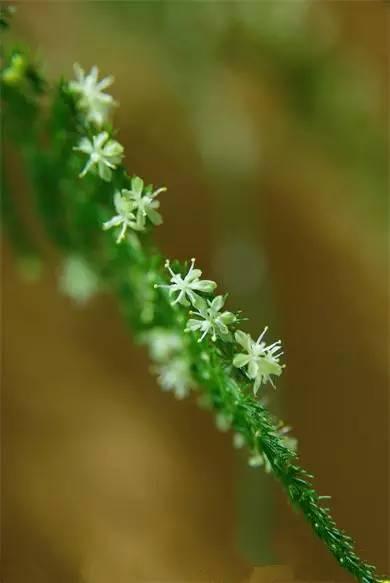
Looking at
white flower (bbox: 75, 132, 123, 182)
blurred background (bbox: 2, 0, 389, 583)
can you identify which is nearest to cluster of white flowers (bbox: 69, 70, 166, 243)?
white flower (bbox: 75, 132, 123, 182)

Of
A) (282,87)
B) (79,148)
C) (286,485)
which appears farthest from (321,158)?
(286,485)

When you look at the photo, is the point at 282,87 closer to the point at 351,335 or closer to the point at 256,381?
the point at 351,335

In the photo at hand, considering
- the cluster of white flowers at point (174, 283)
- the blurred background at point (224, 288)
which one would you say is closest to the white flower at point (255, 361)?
the cluster of white flowers at point (174, 283)

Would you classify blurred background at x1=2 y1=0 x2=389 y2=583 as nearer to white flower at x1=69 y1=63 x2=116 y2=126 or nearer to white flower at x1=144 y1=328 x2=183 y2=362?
white flower at x1=144 y1=328 x2=183 y2=362

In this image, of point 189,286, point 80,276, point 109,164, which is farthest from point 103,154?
point 80,276

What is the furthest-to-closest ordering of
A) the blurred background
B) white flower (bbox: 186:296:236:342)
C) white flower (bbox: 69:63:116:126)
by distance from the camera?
1. the blurred background
2. white flower (bbox: 69:63:116:126)
3. white flower (bbox: 186:296:236:342)
